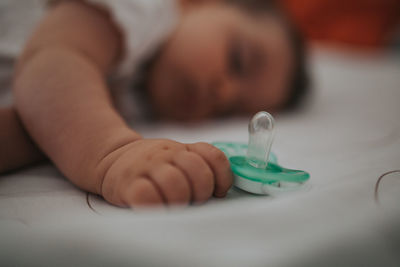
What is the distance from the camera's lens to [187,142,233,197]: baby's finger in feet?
1.11

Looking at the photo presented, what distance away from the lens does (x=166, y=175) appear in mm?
309

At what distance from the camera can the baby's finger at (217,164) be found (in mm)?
337

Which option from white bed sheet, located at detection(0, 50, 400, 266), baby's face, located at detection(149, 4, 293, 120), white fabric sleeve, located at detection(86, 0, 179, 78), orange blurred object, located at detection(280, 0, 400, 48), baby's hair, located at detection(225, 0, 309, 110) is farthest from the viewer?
orange blurred object, located at detection(280, 0, 400, 48)

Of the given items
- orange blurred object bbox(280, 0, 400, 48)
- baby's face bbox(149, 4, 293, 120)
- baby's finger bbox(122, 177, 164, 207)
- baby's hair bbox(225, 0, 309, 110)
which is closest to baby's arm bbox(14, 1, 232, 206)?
baby's finger bbox(122, 177, 164, 207)

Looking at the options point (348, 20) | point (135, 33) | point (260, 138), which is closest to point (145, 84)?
point (135, 33)

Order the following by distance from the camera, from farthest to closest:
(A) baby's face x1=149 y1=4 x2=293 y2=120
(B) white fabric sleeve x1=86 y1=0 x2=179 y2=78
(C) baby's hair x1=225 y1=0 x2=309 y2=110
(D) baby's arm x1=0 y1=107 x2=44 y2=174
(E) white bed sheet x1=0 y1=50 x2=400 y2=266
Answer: (C) baby's hair x1=225 y1=0 x2=309 y2=110 < (A) baby's face x1=149 y1=4 x2=293 y2=120 < (B) white fabric sleeve x1=86 y1=0 x2=179 y2=78 < (D) baby's arm x1=0 y1=107 x2=44 y2=174 < (E) white bed sheet x1=0 y1=50 x2=400 y2=266

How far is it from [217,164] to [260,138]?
68 millimetres

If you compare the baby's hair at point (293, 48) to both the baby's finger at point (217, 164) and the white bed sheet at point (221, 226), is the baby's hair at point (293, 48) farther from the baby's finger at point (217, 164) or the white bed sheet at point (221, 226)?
the baby's finger at point (217, 164)

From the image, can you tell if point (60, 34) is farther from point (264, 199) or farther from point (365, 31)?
point (365, 31)

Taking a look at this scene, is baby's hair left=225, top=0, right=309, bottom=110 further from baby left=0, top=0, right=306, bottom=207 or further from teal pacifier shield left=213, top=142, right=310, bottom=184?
teal pacifier shield left=213, top=142, right=310, bottom=184

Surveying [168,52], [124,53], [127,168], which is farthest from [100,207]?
[168,52]

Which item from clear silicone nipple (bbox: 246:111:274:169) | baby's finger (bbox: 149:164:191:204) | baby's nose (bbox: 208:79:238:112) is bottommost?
baby's finger (bbox: 149:164:191:204)

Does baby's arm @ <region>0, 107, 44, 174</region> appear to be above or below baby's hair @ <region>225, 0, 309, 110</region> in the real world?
below

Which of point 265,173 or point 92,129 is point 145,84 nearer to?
point 92,129
